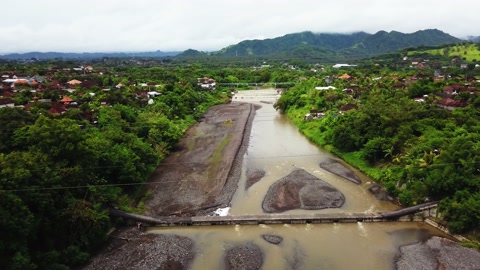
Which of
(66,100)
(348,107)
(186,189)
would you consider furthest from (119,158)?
(348,107)

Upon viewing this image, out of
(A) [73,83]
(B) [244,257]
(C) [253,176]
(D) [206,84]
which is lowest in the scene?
(B) [244,257]

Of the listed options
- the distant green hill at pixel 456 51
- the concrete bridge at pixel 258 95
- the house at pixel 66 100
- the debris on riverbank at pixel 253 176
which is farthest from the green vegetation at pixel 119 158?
the distant green hill at pixel 456 51

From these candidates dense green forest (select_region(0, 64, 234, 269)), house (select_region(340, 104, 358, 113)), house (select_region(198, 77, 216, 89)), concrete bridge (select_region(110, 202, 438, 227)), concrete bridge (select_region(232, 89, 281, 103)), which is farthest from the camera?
house (select_region(198, 77, 216, 89))

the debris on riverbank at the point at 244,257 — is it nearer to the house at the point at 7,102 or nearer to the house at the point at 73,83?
the house at the point at 7,102

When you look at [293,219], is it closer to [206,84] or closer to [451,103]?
[451,103]

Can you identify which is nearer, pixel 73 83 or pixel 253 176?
pixel 253 176

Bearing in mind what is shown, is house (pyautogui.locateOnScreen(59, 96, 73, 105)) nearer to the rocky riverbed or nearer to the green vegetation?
the green vegetation

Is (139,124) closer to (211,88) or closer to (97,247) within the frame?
(97,247)

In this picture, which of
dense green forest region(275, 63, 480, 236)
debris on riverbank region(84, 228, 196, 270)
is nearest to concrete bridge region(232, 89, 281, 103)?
dense green forest region(275, 63, 480, 236)
